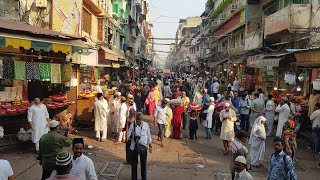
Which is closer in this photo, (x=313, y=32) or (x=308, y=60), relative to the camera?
(x=308, y=60)

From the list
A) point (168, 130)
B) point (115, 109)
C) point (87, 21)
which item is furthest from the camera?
point (87, 21)

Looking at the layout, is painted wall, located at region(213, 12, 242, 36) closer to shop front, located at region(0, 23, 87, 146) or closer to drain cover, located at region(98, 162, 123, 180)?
shop front, located at region(0, 23, 87, 146)

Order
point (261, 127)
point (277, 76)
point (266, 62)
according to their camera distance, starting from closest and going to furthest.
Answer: point (261, 127), point (266, 62), point (277, 76)

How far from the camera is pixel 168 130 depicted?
13.0 meters

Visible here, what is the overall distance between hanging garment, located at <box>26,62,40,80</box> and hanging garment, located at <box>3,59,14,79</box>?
477 mm

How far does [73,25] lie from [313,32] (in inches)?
416

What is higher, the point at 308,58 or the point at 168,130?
the point at 308,58

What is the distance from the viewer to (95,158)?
1008 centimetres

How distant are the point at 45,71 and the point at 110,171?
151 inches

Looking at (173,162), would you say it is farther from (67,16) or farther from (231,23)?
(231,23)

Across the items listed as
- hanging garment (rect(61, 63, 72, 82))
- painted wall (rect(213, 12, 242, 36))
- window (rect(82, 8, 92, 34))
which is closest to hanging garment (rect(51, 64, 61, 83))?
hanging garment (rect(61, 63, 72, 82))

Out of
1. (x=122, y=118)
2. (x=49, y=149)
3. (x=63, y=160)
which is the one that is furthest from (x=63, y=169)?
(x=122, y=118)

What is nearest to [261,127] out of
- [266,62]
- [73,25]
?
[266,62]

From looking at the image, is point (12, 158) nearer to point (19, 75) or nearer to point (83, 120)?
point (19, 75)
